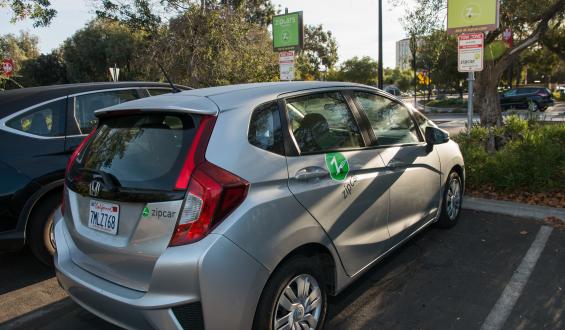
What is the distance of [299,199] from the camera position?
2.62 m

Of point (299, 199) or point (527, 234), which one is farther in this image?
point (527, 234)

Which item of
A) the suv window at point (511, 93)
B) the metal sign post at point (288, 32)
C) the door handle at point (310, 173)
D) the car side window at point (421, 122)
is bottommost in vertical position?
the door handle at point (310, 173)

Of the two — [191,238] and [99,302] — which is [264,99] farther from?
[99,302]

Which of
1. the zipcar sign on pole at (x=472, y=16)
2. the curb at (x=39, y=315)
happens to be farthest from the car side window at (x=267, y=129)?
the zipcar sign on pole at (x=472, y=16)

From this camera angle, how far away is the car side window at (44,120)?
4113 millimetres

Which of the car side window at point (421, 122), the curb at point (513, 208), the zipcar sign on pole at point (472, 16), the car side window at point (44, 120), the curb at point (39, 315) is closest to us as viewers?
the curb at point (39, 315)

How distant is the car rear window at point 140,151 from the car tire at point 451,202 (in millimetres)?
3117

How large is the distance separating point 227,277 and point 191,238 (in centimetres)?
26

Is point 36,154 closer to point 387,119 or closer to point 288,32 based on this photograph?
point 387,119

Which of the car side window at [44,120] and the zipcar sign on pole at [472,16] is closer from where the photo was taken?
the car side window at [44,120]

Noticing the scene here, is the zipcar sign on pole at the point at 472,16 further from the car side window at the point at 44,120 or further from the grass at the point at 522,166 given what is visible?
the car side window at the point at 44,120

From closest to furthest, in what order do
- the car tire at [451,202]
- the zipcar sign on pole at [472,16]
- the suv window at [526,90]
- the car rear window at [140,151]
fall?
the car rear window at [140,151]
the car tire at [451,202]
the zipcar sign on pole at [472,16]
the suv window at [526,90]

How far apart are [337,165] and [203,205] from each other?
108cm

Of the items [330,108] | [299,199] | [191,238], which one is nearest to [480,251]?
[330,108]
